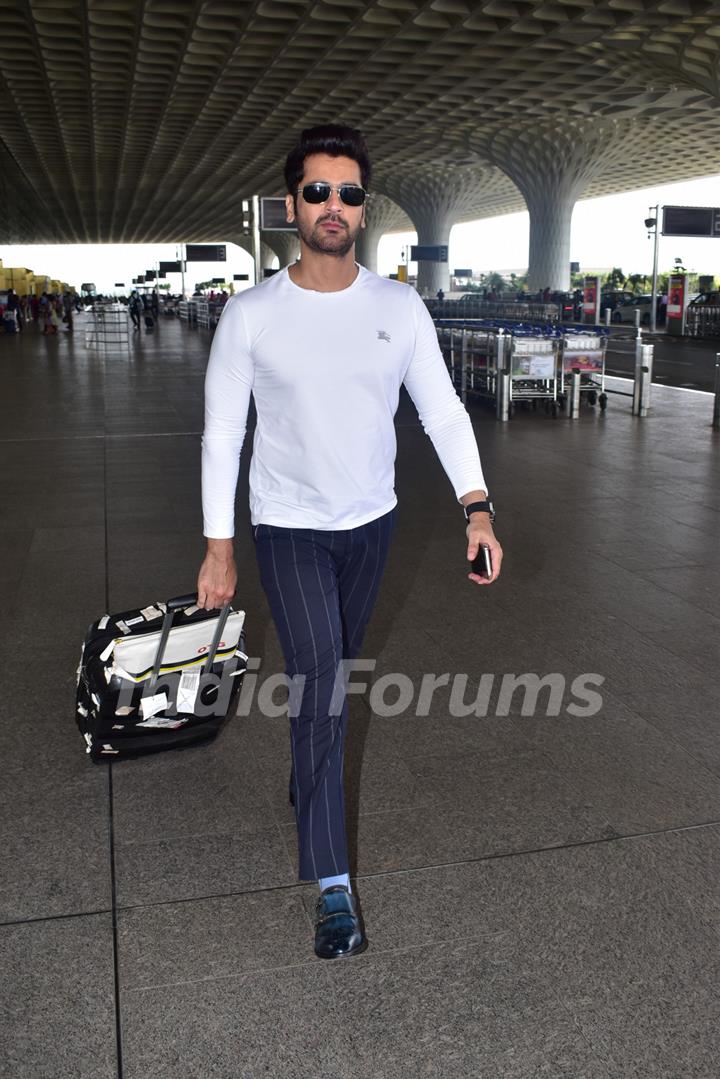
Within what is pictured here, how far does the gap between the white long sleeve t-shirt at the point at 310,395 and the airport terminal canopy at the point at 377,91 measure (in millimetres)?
26189

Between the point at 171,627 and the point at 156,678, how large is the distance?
0.18 metres

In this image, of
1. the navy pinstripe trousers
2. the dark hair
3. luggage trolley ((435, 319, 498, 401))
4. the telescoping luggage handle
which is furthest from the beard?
luggage trolley ((435, 319, 498, 401))

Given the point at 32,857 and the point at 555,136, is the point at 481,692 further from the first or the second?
the point at 555,136

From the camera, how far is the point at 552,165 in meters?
49.0

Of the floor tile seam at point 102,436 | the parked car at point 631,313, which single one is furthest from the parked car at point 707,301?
the floor tile seam at point 102,436

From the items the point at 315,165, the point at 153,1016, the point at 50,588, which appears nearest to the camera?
the point at 153,1016

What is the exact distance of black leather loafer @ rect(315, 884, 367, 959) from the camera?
2533 mm

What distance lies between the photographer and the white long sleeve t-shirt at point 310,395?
2537 mm

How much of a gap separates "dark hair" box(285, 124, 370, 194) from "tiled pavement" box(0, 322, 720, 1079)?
6.12 feet

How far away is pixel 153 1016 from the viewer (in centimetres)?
233

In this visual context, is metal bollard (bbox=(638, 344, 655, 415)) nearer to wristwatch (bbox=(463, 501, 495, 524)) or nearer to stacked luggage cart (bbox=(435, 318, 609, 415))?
stacked luggage cart (bbox=(435, 318, 609, 415))

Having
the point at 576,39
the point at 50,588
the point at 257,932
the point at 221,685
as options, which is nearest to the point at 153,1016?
the point at 257,932

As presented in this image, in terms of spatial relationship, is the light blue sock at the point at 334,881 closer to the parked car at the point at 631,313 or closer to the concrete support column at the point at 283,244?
the parked car at the point at 631,313

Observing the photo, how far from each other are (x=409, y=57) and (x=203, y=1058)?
110ft
